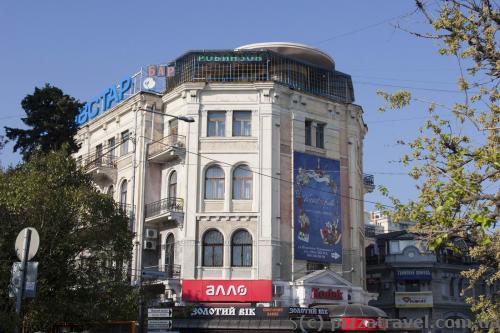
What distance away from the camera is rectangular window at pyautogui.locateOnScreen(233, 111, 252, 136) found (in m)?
38.8

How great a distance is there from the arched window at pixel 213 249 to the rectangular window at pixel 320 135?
8.11m

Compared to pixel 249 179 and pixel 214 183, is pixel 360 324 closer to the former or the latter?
pixel 249 179

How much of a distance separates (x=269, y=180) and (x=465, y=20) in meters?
25.2

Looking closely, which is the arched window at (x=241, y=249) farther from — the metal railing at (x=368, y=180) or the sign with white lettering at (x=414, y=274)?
the sign with white lettering at (x=414, y=274)

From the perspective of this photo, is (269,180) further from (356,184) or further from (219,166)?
(356,184)

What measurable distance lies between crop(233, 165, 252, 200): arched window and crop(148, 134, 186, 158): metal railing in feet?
11.6

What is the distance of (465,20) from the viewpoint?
42.3ft

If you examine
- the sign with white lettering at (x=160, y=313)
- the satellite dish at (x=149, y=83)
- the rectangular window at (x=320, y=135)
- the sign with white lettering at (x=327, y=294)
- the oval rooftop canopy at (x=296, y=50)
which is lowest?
the sign with white lettering at (x=160, y=313)

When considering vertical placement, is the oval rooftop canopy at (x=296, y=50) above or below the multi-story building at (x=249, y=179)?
above

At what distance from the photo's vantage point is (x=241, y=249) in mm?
37250

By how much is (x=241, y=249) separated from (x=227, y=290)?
2.34 meters

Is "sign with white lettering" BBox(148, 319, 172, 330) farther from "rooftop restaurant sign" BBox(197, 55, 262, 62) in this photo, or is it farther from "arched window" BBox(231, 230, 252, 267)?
"rooftop restaurant sign" BBox(197, 55, 262, 62)

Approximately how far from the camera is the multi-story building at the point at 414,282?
55.5 meters

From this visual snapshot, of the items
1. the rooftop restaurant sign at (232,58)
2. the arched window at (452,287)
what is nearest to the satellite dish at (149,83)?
the rooftop restaurant sign at (232,58)
